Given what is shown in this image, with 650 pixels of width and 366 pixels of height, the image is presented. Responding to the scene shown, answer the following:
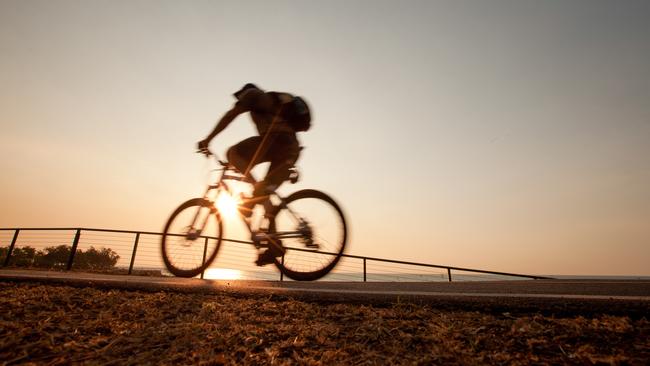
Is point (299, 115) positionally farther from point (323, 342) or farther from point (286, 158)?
point (323, 342)

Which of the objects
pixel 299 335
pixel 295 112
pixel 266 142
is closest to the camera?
pixel 299 335

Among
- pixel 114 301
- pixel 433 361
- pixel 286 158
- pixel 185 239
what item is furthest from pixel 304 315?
pixel 185 239

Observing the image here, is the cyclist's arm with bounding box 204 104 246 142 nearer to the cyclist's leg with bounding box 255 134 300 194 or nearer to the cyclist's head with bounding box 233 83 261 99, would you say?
the cyclist's head with bounding box 233 83 261 99

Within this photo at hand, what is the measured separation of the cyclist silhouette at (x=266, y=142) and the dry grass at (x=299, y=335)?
1868 millimetres

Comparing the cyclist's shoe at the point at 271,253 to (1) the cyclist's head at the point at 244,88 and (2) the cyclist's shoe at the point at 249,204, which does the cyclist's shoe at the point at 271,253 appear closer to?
(2) the cyclist's shoe at the point at 249,204

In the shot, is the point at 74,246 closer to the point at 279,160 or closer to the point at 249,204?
the point at 249,204

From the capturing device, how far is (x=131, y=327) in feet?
6.71

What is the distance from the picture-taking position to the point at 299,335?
6.27 ft

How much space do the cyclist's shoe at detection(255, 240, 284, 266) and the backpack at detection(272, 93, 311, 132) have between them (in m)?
1.52

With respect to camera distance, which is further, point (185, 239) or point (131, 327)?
point (185, 239)

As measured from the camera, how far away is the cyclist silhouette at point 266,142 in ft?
12.7

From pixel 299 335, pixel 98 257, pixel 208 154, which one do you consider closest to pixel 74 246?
pixel 208 154

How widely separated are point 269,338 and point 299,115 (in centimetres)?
264

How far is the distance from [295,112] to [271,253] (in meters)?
1.80
